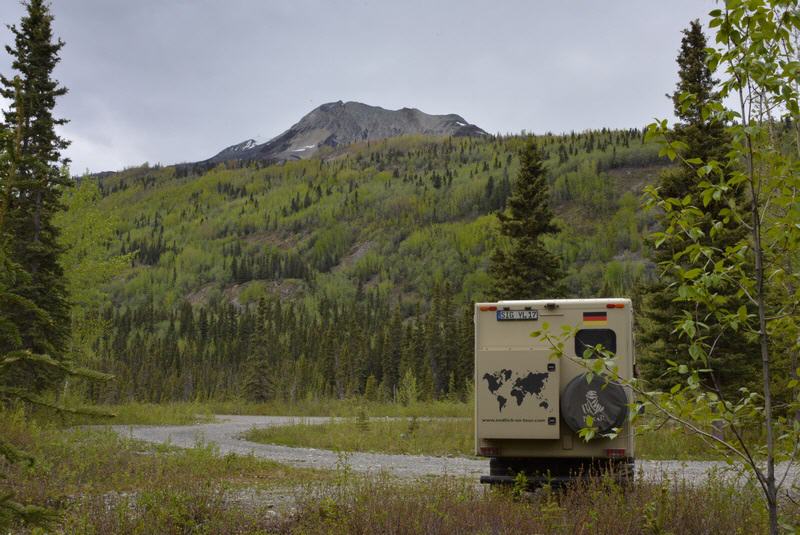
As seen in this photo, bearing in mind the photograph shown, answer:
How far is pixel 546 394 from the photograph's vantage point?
8.48m

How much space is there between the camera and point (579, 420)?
820 cm

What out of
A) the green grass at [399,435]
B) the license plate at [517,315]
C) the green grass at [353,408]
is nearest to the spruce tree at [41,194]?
the green grass at [399,435]

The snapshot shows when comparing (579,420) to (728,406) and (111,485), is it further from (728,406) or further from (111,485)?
(111,485)

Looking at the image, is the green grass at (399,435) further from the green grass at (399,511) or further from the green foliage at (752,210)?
the green foliage at (752,210)

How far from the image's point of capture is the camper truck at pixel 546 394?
828 cm

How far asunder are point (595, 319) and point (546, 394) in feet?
4.40

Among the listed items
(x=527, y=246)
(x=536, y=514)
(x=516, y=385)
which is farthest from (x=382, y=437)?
(x=536, y=514)

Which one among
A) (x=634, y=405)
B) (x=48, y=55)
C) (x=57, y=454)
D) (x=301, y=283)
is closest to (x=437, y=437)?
(x=57, y=454)

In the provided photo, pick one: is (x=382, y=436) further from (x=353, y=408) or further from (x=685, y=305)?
(x=353, y=408)

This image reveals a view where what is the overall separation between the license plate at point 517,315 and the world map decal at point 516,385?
88 centimetres

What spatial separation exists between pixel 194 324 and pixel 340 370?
59.3 meters

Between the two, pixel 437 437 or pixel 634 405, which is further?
pixel 437 437

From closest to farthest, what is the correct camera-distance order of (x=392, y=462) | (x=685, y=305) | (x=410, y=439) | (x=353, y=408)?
1. (x=392, y=462)
2. (x=685, y=305)
3. (x=410, y=439)
4. (x=353, y=408)

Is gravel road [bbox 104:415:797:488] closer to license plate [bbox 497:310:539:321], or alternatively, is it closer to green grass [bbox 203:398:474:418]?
license plate [bbox 497:310:539:321]
